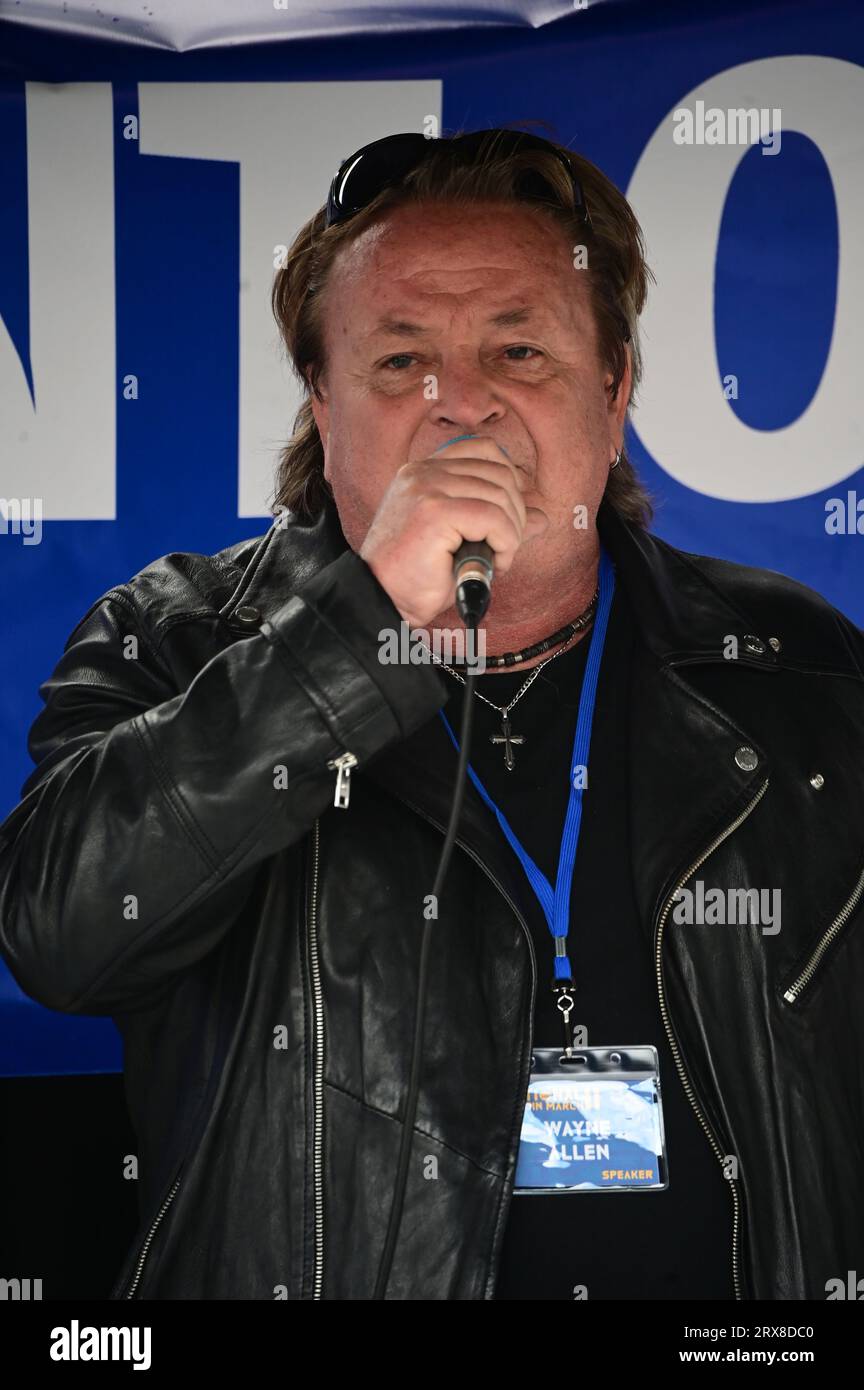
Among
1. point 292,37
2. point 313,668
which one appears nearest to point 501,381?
point 313,668

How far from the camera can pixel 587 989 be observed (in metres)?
2.03

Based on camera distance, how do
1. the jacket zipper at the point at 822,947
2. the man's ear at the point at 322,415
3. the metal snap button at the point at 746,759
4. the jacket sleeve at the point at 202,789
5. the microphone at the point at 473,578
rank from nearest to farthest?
the microphone at the point at 473,578 → the jacket sleeve at the point at 202,789 → the jacket zipper at the point at 822,947 → the metal snap button at the point at 746,759 → the man's ear at the point at 322,415

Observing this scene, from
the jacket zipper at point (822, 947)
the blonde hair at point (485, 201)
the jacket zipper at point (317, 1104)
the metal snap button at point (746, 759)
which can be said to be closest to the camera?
the jacket zipper at point (317, 1104)

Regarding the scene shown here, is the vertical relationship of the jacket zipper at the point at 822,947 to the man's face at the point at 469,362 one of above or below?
below

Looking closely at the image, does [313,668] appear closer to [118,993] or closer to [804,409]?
[118,993]

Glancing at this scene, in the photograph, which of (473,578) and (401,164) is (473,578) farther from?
(401,164)

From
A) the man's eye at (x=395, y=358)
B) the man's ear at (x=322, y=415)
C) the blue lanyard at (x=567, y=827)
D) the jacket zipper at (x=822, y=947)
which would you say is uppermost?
the man's eye at (x=395, y=358)

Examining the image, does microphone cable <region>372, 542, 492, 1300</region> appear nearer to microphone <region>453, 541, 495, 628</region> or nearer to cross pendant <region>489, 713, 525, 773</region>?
microphone <region>453, 541, 495, 628</region>

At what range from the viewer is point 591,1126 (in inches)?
77.1

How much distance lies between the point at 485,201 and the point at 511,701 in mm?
745

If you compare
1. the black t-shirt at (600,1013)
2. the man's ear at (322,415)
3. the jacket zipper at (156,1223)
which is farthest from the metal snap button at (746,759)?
the jacket zipper at (156,1223)

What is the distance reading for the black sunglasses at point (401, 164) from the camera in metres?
2.35

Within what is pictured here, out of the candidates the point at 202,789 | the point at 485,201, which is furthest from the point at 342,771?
the point at 485,201

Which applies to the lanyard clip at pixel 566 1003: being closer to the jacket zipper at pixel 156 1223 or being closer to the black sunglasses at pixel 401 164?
the jacket zipper at pixel 156 1223
